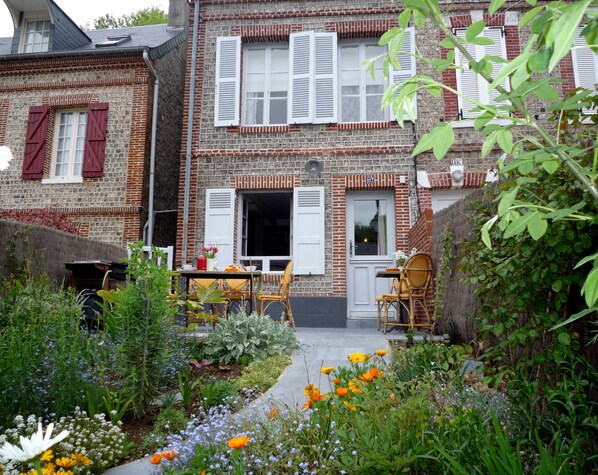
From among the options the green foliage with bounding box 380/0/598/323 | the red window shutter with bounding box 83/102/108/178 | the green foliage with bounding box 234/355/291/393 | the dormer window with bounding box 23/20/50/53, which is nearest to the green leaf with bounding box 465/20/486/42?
the green foliage with bounding box 380/0/598/323

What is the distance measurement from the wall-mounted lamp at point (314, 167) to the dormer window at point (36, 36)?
632 cm

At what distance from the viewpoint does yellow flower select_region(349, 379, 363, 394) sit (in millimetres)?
2089

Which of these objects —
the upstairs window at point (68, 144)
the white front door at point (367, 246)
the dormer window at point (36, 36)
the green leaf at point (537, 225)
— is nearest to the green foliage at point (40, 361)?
the green leaf at point (537, 225)

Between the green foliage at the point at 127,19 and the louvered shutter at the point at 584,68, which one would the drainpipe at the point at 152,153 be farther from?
the green foliage at the point at 127,19

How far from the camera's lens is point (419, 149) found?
85cm

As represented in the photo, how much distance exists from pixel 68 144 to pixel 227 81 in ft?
11.6

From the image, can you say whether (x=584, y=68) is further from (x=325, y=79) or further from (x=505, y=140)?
(x=505, y=140)

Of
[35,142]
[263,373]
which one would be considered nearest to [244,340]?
[263,373]

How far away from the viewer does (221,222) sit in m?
8.65

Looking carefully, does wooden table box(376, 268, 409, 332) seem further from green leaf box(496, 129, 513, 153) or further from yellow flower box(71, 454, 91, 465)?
green leaf box(496, 129, 513, 153)

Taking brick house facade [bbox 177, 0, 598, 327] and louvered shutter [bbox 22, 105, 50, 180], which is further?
louvered shutter [bbox 22, 105, 50, 180]

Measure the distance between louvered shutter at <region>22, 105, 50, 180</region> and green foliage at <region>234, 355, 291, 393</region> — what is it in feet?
25.3

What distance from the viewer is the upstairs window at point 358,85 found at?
9008mm

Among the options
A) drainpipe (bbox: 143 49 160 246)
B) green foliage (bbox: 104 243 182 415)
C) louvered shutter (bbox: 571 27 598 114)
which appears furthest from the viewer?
drainpipe (bbox: 143 49 160 246)
